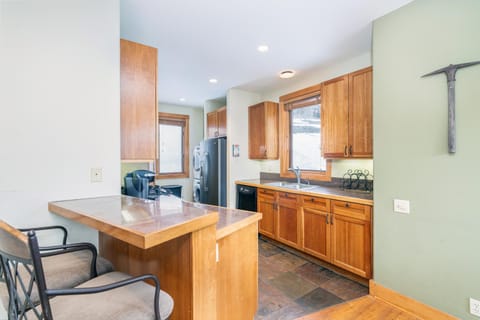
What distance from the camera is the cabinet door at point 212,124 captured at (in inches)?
186

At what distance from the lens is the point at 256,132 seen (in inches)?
164

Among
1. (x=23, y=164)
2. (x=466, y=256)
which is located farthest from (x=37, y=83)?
(x=466, y=256)

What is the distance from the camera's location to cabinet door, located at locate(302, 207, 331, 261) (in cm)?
259

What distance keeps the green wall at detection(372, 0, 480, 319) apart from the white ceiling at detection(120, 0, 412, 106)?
0.35 m

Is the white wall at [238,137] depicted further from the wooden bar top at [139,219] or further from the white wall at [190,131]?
the wooden bar top at [139,219]

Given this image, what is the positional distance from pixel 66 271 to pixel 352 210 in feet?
7.83

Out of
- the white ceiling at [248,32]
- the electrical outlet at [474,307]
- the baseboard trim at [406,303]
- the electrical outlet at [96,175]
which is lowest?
the baseboard trim at [406,303]

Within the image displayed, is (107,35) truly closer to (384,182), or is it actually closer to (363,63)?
(384,182)

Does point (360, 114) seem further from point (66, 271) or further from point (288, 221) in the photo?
point (66, 271)

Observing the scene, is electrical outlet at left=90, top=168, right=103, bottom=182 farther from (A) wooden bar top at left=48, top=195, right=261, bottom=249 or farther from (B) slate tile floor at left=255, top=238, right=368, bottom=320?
(B) slate tile floor at left=255, top=238, right=368, bottom=320

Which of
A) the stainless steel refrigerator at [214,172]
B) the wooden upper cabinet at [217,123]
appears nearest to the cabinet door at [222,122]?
the wooden upper cabinet at [217,123]

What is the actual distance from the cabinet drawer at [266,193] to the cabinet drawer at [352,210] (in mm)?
1029

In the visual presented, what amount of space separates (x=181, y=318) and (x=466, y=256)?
1954mm

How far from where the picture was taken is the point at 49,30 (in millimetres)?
1545
